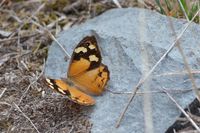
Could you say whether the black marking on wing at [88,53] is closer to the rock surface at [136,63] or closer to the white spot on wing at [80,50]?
the white spot on wing at [80,50]

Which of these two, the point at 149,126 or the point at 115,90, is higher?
the point at 149,126

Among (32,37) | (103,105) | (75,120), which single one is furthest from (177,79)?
(32,37)

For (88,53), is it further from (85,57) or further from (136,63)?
(136,63)

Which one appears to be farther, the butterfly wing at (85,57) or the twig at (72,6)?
the twig at (72,6)

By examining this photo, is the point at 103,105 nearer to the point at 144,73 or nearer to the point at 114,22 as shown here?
the point at 144,73

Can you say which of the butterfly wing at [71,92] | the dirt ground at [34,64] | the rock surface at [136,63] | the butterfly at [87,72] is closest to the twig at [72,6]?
the dirt ground at [34,64]
